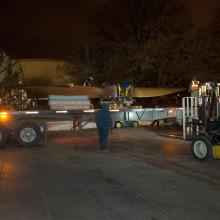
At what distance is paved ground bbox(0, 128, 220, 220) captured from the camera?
6.41m

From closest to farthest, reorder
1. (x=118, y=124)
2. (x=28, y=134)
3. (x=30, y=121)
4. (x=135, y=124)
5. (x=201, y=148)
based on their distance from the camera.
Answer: (x=201, y=148)
(x=28, y=134)
(x=30, y=121)
(x=118, y=124)
(x=135, y=124)

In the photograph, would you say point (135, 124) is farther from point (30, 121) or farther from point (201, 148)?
point (201, 148)

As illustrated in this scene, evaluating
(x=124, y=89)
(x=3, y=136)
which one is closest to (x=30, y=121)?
(x=3, y=136)

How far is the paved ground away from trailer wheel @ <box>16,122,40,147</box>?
124 centimetres

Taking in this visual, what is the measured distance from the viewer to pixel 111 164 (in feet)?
35.3

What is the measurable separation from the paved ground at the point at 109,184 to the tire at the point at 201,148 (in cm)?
24

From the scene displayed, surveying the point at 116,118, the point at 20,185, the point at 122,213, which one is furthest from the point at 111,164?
the point at 116,118

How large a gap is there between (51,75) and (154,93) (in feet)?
27.1

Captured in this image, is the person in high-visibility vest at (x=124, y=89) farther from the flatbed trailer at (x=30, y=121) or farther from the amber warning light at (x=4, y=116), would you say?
the amber warning light at (x=4, y=116)

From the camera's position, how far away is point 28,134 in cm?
1534

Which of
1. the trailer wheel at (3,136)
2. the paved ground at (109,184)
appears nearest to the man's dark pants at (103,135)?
the paved ground at (109,184)

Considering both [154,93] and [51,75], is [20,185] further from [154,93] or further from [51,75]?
[51,75]

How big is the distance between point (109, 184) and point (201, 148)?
372 centimetres

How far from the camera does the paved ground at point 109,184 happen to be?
252 inches
